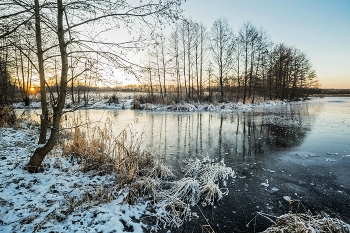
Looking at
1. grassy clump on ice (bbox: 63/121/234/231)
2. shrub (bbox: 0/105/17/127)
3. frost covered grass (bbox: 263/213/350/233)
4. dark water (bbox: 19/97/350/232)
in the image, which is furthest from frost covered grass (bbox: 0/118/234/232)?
shrub (bbox: 0/105/17/127)

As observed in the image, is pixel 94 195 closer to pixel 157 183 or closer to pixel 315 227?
pixel 157 183

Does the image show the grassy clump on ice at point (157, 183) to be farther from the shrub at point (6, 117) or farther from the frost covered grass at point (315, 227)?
the shrub at point (6, 117)

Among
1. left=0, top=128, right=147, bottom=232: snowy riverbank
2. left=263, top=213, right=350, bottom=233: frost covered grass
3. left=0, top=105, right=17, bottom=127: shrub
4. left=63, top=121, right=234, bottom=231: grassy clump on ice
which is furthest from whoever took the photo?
left=0, top=105, right=17, bottom=127: shrub

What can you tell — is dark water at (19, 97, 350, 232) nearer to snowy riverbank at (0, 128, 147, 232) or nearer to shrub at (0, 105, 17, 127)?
snowy riverbank at (0, 128, 147, 232)

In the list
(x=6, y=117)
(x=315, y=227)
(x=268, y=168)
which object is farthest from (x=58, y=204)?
(x=6, y=117)

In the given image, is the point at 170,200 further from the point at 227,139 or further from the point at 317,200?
the point at 227,139

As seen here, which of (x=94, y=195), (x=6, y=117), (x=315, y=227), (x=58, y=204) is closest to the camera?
(x=315, y=227)

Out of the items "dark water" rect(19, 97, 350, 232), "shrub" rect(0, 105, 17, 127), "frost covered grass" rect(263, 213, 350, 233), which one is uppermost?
"shrub" rect(0, 105, 17, 127)

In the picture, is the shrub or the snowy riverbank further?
the shrub

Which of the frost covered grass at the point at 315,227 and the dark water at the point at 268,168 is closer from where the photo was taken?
the frost covered grass at the point at 315,227

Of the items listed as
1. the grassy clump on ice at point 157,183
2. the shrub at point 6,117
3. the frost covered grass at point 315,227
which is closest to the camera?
the frost covered grass at point 315,227

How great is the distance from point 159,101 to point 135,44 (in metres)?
19.4

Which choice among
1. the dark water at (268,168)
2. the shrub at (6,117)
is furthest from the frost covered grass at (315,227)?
the shrub at (6,117)

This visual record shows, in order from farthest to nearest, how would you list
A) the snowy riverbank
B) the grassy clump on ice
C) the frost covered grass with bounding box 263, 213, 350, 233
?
the grassy clump on ice
the snowy riverbank
the frost covered grass with bounding box 263, 213, 350, 233
